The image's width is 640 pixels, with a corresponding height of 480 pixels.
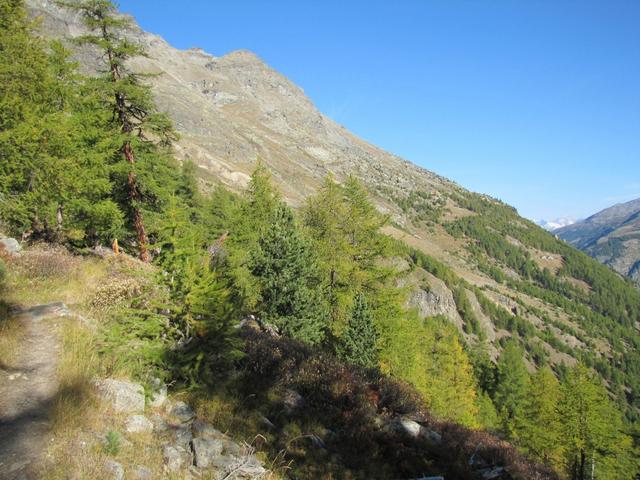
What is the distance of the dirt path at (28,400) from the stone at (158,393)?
52.9 inches

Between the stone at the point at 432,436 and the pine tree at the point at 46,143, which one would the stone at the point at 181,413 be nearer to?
the stone at the point at 432,436

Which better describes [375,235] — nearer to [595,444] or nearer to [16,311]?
[16,311]

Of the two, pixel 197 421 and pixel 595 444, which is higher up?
pixel 197 421

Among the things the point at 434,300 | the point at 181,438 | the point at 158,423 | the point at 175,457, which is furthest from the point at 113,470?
the point at 434,300

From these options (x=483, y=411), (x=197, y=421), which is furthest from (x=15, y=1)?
(x=483, y=411)

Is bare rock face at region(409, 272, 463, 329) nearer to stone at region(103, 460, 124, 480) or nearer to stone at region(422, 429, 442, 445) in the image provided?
stone at region(422, 429, 442, 445)

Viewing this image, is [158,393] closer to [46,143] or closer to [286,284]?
[46,143]

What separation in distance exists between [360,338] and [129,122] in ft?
49.0

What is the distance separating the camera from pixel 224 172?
424 ft

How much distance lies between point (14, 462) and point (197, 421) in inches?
101

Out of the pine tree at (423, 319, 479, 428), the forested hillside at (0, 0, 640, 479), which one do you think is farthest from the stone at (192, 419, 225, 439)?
the pine tree at (423, 319, 479, 428)

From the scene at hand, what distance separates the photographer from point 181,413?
639cm

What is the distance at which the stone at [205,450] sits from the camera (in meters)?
5.45

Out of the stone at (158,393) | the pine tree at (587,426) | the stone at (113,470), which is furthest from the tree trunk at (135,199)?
the pine tree at (587,426)
